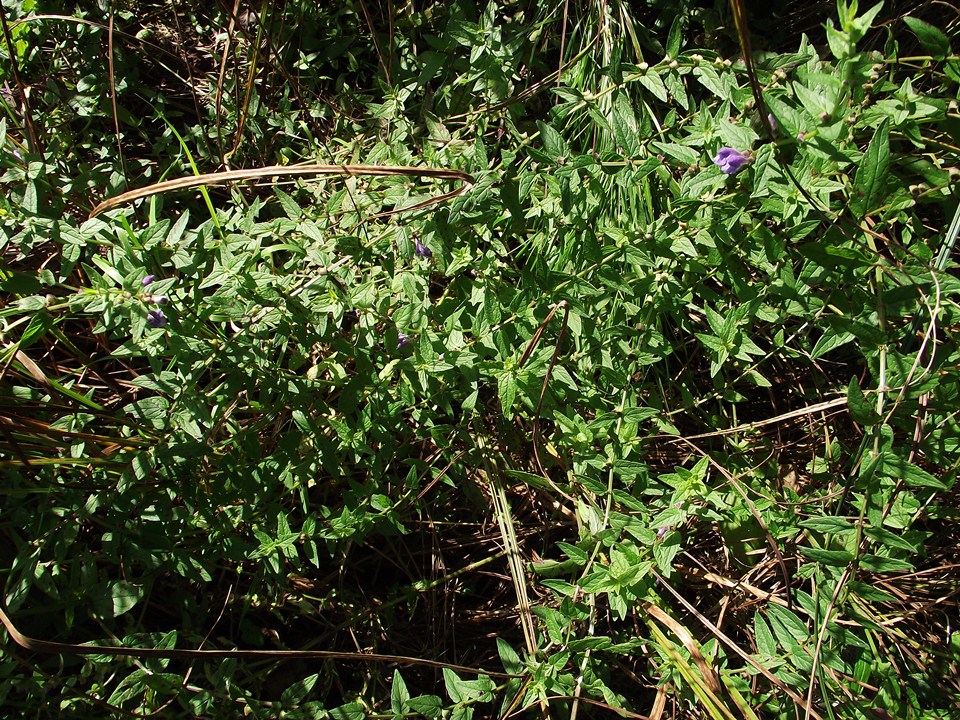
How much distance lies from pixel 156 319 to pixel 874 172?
1.41 metres

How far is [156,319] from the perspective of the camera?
153cm

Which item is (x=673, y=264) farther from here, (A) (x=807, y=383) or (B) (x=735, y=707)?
(B) (x=735, y=707)

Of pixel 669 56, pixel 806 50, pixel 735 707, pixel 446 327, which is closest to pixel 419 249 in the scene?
pixel 446 327

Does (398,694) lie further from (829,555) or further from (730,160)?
(730,160)

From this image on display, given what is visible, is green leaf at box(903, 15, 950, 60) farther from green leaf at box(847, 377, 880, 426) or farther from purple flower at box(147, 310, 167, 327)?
purple flower at box(147, 310, 167, 327)

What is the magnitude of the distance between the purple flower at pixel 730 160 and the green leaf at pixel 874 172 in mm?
204

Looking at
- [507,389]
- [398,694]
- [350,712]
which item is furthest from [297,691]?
[507,389]

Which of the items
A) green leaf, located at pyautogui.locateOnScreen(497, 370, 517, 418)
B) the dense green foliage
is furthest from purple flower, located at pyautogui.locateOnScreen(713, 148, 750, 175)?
green leaf, located at pyautogui.locateOnScreen(497, 370, 517, 418)

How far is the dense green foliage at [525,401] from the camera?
59.0 inches

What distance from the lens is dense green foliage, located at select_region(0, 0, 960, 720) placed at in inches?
59.0

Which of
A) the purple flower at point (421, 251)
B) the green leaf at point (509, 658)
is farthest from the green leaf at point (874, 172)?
the green leaf at point (509, 658)

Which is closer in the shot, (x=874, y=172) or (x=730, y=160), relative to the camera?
(x=874, y=172)

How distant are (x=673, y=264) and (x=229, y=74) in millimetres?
1810

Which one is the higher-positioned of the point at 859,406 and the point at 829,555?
the point at 859,406
